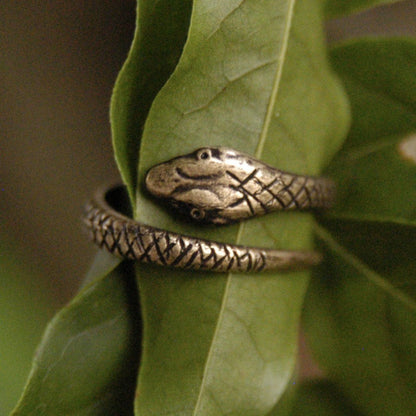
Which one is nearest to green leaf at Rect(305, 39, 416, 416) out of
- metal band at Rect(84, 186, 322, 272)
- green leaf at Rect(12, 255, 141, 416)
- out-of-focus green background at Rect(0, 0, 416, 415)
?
metal band at Rect(84, 186, 322, 272)

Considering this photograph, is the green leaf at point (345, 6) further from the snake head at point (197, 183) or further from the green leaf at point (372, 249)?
the snake head at point (197, 183)

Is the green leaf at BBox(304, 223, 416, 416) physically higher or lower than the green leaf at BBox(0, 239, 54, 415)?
higher

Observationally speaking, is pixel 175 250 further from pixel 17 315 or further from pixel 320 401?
pixel 17 315

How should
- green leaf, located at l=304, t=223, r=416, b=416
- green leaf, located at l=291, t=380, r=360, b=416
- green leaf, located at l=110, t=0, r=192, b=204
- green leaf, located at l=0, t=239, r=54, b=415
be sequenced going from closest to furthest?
green leaf, located at l=110, t=0, r=192, b=204, green leaf, located at l=304, t=223, r=416, b=416, green leaf, located at l=291, t=380, r=360, b=416, green leaf, located at l=0, t=239, r=54, b=415

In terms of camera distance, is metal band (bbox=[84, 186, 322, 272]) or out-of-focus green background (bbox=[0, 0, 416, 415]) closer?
metal band (bbox=[84, 186, 322, 272])

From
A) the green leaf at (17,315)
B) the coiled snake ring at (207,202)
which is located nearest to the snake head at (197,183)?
the coiled snake ring at (207,202)

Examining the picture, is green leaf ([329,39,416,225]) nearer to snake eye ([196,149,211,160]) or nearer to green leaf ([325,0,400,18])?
green leaf ([325,0,400,18])

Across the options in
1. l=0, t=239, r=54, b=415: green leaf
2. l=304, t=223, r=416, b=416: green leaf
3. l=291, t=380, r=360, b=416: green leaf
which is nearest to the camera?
l=304, t=223, r=416, b=416: green leaf
